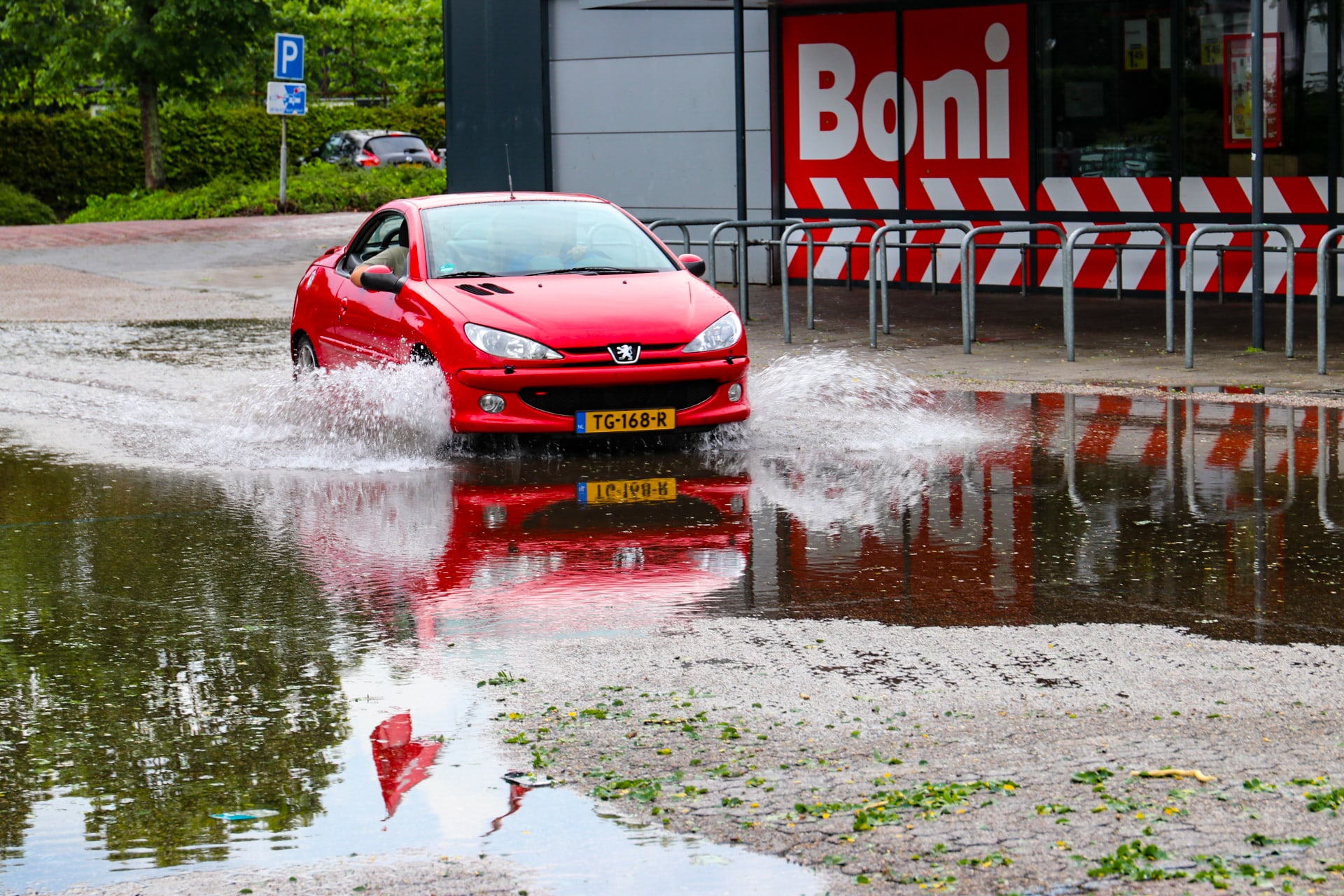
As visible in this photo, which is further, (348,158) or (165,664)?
(348,158)

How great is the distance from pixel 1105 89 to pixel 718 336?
9490 millimetres

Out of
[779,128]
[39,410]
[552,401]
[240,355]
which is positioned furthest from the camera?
[779,128]

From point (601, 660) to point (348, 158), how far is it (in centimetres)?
3656

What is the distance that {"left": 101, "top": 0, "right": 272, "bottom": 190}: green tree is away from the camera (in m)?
36.3

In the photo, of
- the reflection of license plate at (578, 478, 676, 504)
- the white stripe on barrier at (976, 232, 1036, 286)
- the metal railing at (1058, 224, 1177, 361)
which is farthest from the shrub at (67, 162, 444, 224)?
the reflection of license plate at (578, 478, 676, 504)

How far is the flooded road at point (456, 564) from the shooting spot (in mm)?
4266

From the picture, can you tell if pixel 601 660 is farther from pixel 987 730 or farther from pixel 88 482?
pixel 88 482

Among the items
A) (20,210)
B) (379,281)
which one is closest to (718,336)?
(379,281)

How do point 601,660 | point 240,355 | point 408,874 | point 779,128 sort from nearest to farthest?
point 408,874, point 601,660, point 240,355, point 779,128

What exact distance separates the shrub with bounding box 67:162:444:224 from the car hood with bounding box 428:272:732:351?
77.7 feet

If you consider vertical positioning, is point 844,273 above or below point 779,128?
below

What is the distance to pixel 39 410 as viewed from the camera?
11.7m

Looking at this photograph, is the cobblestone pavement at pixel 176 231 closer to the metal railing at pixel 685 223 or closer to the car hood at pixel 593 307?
the metal railing at pixel 685 223

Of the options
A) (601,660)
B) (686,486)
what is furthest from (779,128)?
(601,660)
